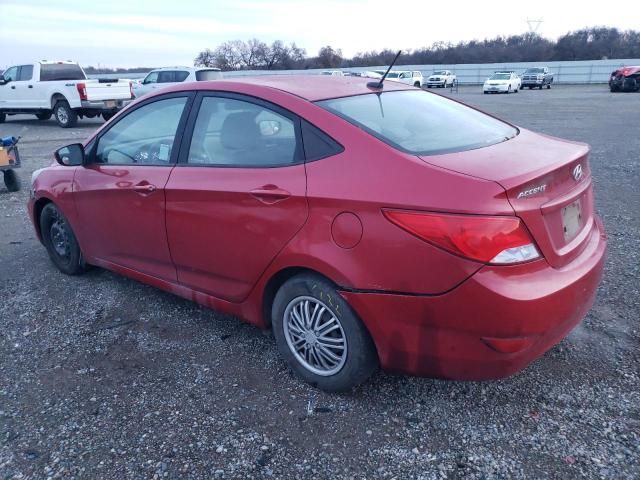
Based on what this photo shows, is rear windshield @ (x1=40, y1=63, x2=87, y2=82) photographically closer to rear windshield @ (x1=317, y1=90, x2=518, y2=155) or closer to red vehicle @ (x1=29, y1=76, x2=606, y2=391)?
red vehicle @ (x1=29, y1=76, x2=606, y2=391)

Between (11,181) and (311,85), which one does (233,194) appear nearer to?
(311,85)

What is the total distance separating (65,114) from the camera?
17.2 m

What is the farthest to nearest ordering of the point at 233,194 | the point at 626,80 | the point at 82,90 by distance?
the point at 626,80 < the point at 82,90 < the point at 233,194

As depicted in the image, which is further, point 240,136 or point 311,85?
point 311,85

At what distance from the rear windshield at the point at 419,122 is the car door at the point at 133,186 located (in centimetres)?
119

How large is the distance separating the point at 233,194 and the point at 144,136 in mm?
1245

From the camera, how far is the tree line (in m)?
A: 66.7

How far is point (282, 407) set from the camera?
290 cm

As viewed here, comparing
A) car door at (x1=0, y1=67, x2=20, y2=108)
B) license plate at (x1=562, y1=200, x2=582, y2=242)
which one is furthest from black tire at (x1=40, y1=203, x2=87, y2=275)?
car door at (x1=0, y1=67, x2=20, y2=108)

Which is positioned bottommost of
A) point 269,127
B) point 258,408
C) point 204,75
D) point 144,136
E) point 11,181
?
point 258,408

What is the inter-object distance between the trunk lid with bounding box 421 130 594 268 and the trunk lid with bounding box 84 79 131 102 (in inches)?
625

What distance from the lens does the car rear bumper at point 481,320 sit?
7.59ft

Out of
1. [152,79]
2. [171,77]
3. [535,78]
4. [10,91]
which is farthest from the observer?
[535,78]

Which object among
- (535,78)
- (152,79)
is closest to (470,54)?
(535,78)
